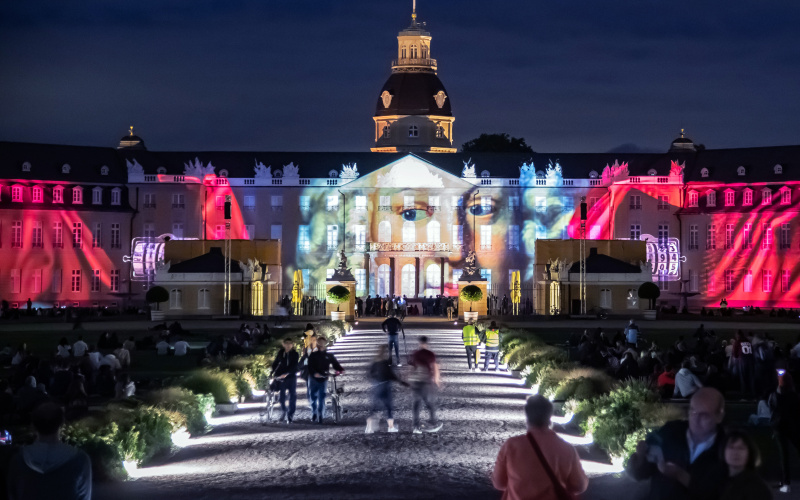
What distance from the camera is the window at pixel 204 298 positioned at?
7031 cm

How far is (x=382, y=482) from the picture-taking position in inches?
634

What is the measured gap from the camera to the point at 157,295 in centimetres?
6775

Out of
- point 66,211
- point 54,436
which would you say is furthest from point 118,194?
point 54,436

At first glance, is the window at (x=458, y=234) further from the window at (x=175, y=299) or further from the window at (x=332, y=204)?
the window at (x=175, y=299)

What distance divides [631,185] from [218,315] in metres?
37.9

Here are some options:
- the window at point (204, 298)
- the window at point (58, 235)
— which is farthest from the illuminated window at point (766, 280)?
the window at point (58, 235)

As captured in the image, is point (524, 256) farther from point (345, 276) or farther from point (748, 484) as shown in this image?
point (748, 484)

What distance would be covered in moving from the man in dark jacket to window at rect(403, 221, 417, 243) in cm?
7151

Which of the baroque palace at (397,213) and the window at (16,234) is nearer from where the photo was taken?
the window at (16,234)

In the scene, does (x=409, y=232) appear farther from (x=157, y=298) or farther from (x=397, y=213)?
(x=157, y=298)

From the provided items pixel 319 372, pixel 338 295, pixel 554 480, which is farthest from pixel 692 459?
pixel 338 295

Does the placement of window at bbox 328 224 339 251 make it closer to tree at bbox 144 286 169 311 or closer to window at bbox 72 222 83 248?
window at bbox 72 222 83 248

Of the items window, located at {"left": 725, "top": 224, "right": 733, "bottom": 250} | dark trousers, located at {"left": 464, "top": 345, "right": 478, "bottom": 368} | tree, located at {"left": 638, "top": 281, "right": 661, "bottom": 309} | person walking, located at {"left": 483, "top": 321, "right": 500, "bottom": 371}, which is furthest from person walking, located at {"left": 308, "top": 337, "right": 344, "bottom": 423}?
window, located at {"left": 725, "top": 224, "right": 733, "bottom": 250}

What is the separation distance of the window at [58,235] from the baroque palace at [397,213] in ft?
0.31
